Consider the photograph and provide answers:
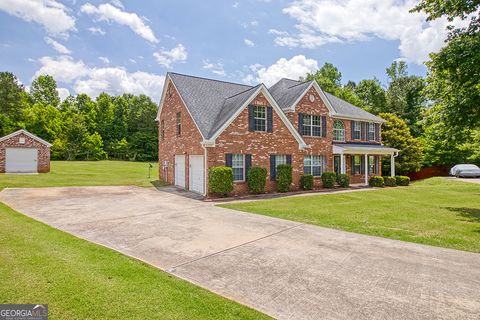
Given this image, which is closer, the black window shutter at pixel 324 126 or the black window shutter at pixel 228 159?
the black window shutter at pixel 228 159

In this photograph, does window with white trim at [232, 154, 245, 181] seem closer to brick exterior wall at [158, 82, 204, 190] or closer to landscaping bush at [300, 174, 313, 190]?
brick exterior wall at [158, 82, 204, 190]

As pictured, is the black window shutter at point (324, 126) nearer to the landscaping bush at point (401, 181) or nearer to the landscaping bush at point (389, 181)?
the landscaping bush at point (389, 181)

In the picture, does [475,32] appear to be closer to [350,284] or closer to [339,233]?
[339,233]

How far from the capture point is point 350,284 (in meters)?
5.34

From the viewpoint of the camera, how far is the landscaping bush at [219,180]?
16250mm

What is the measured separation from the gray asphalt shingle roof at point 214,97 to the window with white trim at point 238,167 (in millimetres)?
2111

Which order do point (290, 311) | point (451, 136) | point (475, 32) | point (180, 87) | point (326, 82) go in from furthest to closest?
point (326, 82) < point (180, 87) < point (451, 136) < point (475, 32) < point (290, 311)

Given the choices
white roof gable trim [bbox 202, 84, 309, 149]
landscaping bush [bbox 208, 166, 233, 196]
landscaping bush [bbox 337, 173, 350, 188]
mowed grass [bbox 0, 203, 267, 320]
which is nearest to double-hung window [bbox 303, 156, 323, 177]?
white roof gable trim [bbox 202, 84, 309, 149]

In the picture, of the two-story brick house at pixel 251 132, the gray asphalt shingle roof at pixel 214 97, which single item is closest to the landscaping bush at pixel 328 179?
the two-story brick house at pixel 251 132

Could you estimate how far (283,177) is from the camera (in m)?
18.9

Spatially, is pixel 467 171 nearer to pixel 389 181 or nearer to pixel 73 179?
pixel 389 181

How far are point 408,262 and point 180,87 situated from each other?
691 inches

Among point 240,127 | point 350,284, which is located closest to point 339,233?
point 350,284

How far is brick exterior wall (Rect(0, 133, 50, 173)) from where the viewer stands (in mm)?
28047
